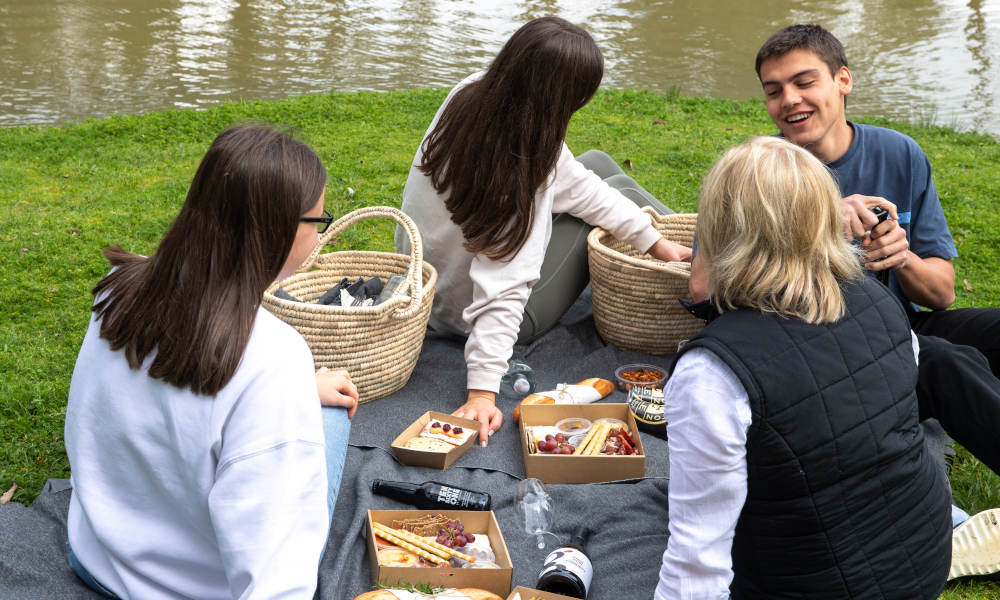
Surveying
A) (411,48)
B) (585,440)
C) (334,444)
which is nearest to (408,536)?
(334,444)

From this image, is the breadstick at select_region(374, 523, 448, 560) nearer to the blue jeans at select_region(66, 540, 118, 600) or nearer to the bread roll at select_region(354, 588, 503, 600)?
the bread roll at select_region(354, 588, 503, 600)

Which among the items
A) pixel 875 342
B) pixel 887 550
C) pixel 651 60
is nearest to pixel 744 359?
pixel 875 342

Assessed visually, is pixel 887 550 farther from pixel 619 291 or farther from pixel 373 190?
pixel 373 190

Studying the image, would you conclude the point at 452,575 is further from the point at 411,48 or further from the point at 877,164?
the point at 411,48

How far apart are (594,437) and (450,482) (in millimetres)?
540

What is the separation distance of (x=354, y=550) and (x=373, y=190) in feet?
12.5

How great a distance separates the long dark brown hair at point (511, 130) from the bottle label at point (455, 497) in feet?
3.36

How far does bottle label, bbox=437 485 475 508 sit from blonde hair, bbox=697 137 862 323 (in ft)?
3.80

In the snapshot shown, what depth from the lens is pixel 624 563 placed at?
2568mm

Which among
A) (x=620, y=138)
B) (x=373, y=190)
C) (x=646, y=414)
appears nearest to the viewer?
(x=646, y=414)

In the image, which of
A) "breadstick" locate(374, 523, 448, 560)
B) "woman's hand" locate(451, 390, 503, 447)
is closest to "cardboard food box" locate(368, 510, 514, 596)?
"breadstick" locate(374, 523, 448, 560)

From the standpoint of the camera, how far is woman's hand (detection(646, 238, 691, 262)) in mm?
3928

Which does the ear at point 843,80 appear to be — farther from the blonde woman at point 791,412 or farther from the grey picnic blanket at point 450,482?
the blonde woman at point 791,412

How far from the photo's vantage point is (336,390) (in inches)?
99.3
